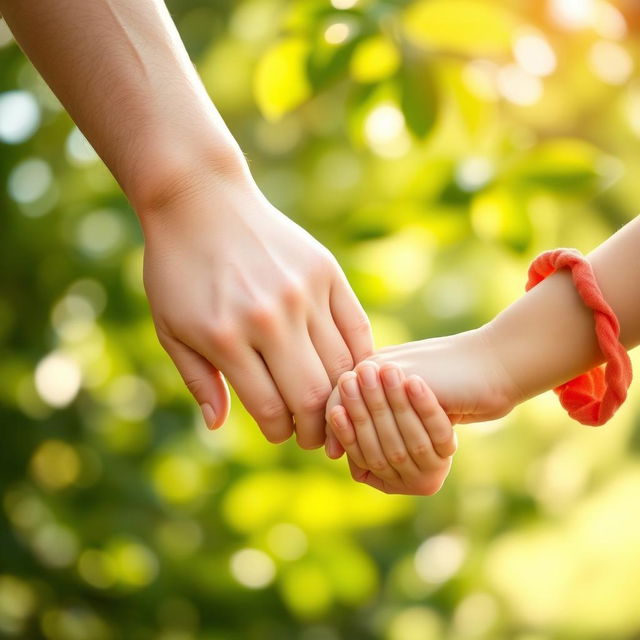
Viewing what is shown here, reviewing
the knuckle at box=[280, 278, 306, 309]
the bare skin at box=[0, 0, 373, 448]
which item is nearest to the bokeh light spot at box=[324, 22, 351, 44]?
the bare skin at box=[0, 0, 373, 448]

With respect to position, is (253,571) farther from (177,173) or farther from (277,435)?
(177,173)

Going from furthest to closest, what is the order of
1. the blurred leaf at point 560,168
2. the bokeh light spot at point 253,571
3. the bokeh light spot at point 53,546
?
the bokeh light spot at point 53,546 → the bokeh light spot at point 253,571 → the blurred leaf at point 560,168

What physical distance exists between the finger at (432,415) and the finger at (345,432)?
2.6 inches

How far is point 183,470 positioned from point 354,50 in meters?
0.85

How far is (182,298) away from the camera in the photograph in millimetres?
854

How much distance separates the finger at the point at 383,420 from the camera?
0.84 metres

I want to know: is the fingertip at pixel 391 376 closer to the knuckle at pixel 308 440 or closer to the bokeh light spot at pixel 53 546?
the knuckle at pixel 308 440

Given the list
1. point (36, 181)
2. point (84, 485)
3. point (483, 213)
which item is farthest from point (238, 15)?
point (84, 485)

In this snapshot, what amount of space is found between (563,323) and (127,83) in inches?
18.7

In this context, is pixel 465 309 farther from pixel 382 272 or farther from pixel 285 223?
pixel 285 223

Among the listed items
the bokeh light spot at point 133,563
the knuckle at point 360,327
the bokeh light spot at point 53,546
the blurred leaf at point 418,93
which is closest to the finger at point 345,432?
the knuckle at point 360,327

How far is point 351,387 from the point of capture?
0.85m

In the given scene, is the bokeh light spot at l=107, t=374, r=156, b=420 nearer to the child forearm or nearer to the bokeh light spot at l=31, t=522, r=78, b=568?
the bokeh light spot at l=31, t=522, r=78, b=568

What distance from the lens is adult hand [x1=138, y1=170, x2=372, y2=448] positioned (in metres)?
0.85
